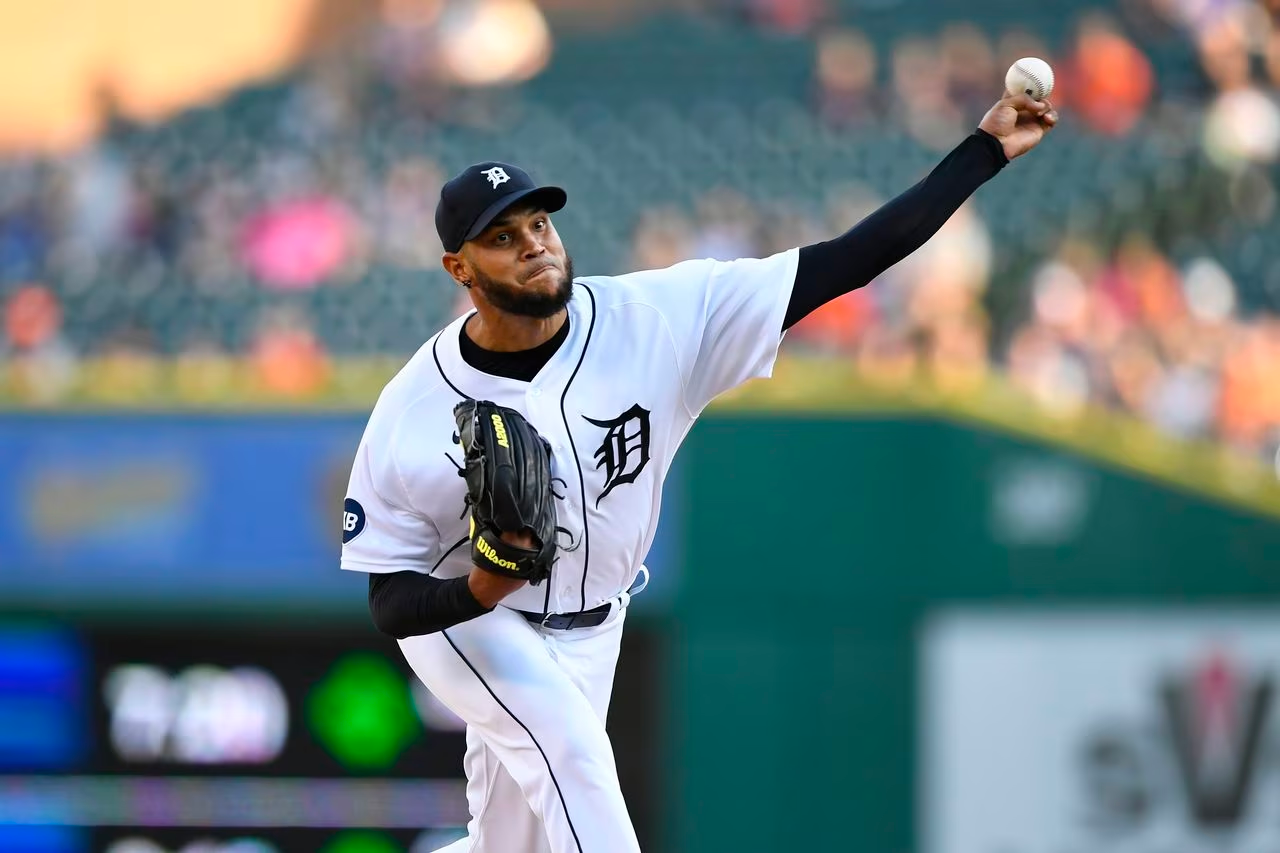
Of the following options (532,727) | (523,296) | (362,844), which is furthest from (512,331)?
(362,844)

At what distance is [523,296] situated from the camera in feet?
11.6

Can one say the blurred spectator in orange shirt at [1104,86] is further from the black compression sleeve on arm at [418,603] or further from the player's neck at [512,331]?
the black compression sleeve on arm at [418,603]

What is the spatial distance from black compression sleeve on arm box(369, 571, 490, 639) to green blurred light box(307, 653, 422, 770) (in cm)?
400

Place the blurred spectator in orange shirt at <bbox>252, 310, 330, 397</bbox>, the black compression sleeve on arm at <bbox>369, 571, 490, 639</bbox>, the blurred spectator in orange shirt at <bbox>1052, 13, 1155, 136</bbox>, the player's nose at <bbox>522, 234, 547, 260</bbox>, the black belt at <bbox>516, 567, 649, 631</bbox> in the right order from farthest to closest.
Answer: the blurred spectator in orange shirt at <bbox>1052, 13, 1155, 136</bbox>, the blurred spectator in orange shirt at <bbox>252, 310, 330, 397</bbox>, the black belt at <bbox>516, 567, 649, 631</bbox>, the player's nose at <bbox>522, 234, 547, 260</bbox>, the black compression sleeve on arm at <bbox>369, 571, 490, 639</bbox>

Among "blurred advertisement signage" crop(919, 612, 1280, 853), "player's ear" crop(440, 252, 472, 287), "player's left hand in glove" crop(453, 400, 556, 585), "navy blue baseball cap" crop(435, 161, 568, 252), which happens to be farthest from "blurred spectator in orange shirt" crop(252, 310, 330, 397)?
"player's left hand in glove" crop(453, 400, 556, 585)

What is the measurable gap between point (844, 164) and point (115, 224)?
13.2 ft

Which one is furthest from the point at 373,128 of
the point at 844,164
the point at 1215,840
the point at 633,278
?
the point at 633,278

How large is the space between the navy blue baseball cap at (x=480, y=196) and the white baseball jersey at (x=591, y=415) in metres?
0.29

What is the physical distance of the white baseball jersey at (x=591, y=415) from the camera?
3619 millimetres

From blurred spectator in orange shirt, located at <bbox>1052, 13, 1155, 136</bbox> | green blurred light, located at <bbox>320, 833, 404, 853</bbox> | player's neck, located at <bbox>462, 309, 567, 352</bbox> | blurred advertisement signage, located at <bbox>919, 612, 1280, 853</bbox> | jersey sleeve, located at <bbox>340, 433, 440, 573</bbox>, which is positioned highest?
blurred spectator in orange shirt, located at <bbox>1052, 13, 1155, 136</bbox>

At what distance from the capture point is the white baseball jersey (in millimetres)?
3619

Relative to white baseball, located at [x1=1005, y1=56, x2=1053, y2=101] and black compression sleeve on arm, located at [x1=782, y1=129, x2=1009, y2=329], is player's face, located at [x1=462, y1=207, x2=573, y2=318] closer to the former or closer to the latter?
black compression sleeve on arm, located at [x1=782, y1=129, x2=1009, y2=329]

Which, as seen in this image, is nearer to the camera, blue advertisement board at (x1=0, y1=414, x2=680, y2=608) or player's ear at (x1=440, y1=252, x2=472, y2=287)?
player's ear at (x1=440, y1=252, x2=472, y2=287)

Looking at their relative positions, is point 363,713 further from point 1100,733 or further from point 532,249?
point 532,249
